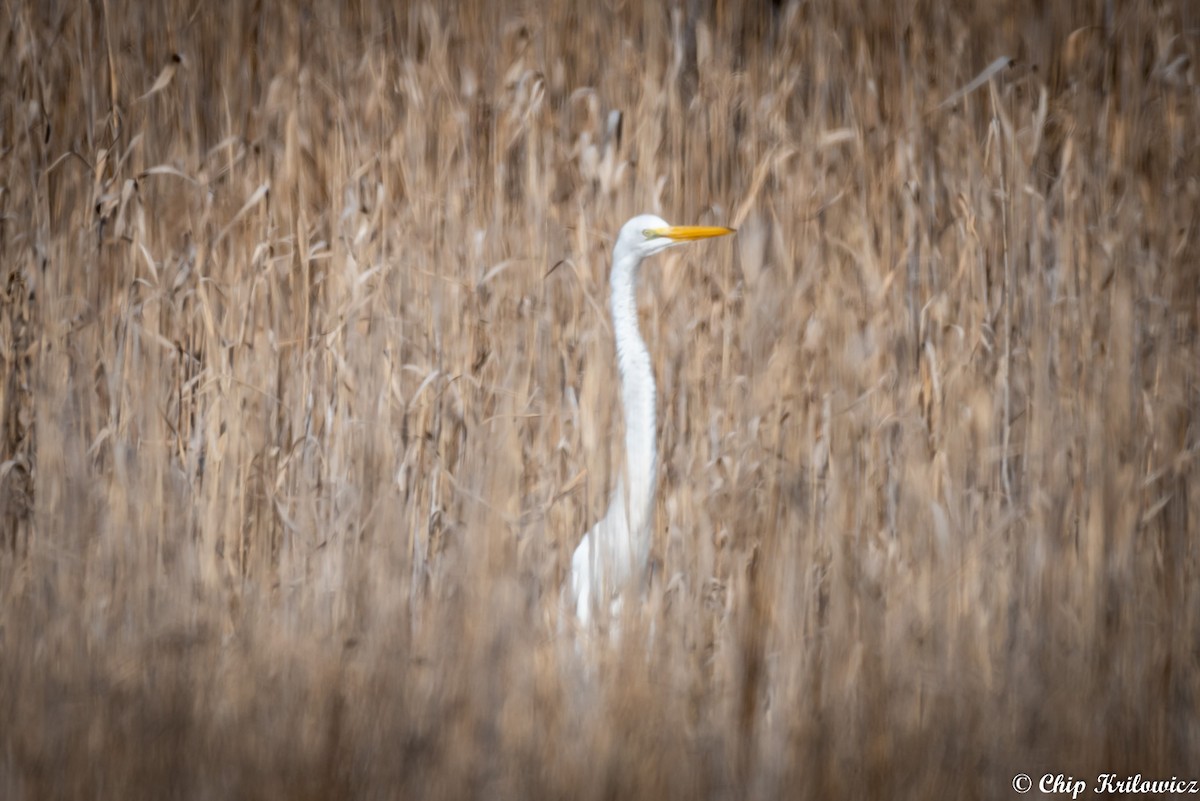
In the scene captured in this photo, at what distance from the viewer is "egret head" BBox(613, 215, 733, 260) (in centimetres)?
194

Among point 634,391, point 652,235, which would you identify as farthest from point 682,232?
point 634,391

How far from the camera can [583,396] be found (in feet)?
6.21

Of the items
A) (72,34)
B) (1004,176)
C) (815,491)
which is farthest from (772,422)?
(72,34)

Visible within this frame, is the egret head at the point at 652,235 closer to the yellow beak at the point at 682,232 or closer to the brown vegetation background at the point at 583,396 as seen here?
the yellow beak at the point at 682,232

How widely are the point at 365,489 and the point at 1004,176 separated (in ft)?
4.19

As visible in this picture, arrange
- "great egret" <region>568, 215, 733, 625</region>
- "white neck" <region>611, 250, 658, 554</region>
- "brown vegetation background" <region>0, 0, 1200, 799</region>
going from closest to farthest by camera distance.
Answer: "brown vegetation background" <region>0, 0, 1200, 799</region>, "great egret" <region>568, 215, 733, 625</region>, "white neck" <region>611, 250, 658, 554</region>

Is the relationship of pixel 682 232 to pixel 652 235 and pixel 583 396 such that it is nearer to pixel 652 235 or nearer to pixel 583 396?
pixel 652 235

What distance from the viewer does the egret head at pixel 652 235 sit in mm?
1939

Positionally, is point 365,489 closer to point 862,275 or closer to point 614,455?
point 614,455

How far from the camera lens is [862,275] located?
7.21 ft

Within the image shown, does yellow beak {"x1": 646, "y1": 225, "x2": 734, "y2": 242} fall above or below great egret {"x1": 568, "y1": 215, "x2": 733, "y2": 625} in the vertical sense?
above

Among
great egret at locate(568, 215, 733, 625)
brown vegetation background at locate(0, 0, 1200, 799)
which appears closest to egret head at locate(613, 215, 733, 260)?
great egret at locate(568, 215, 733, 625)

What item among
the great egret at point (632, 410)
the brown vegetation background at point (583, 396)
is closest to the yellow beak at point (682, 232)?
the great egret at point (632, 410)

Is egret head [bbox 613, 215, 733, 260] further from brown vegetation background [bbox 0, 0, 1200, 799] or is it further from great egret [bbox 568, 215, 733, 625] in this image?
brown vegetation background [bbox 0, 0, 1200, 799]
